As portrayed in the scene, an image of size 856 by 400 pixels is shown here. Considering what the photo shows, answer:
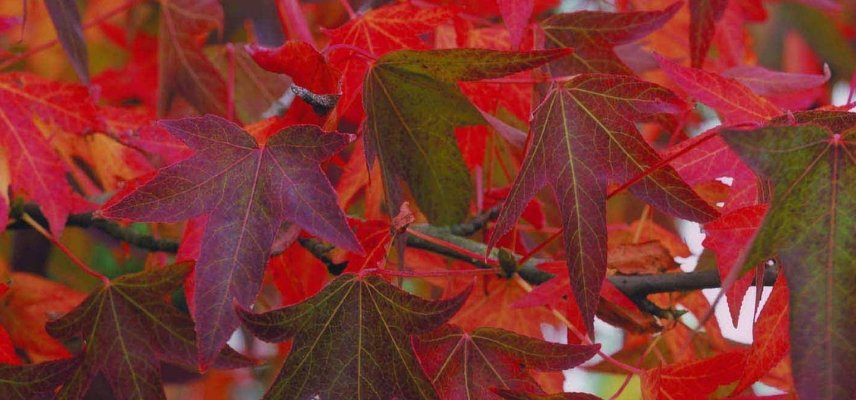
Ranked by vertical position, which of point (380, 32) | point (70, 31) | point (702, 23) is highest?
point (702, 23)

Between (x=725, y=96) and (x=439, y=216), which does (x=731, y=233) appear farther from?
(x=439, y=216)

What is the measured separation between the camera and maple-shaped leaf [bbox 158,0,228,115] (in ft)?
3.11

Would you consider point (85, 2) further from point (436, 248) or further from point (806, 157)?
point (806, 157)

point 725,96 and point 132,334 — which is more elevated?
point 725,96

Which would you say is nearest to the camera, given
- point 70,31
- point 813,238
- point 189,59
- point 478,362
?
point 813,238

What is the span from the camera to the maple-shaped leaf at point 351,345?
62cm

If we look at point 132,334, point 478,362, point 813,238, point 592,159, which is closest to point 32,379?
point 132,334

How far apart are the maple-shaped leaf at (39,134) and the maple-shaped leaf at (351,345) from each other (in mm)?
280

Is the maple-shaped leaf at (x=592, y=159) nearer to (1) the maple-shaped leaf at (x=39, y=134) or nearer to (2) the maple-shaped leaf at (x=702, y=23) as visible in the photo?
(2) the maple-shaped leaf at (x=702, y=23)

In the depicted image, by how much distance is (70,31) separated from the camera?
2.49 feet

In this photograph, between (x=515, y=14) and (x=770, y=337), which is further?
(x=515, y=14)

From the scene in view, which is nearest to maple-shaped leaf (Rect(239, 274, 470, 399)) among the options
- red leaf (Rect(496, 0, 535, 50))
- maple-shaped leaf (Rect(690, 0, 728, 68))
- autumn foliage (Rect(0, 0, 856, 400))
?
autumn foliage (Rect(0, 0, 856, 400))

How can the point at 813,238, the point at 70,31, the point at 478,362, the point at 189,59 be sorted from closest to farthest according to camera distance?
the point at 813,238
the point at 478,362
the point at 70,31
the point at 189,59

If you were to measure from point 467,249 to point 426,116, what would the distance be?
15 centimetres
